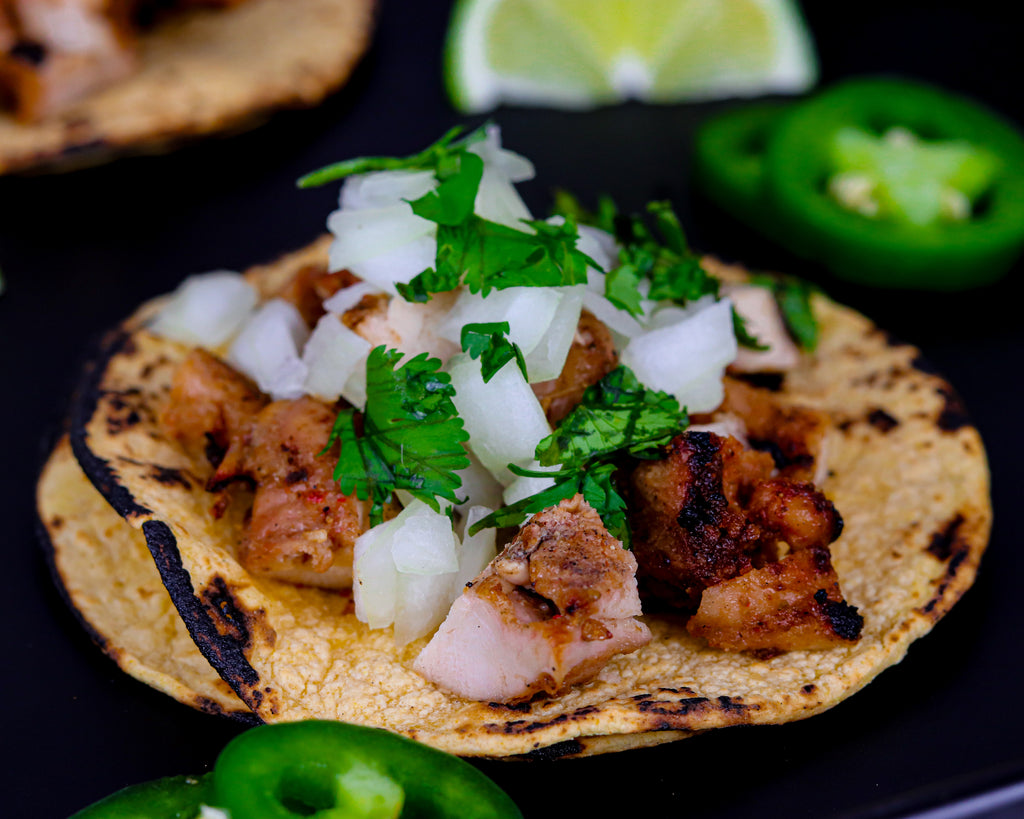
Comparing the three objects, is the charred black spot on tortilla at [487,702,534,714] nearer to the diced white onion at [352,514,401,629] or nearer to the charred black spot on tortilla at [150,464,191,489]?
the diced white onion at [352,514,401,629]

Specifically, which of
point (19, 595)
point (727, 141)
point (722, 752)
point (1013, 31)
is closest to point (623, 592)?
point (722, 752)

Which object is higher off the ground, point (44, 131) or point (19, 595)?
point (44, 131)

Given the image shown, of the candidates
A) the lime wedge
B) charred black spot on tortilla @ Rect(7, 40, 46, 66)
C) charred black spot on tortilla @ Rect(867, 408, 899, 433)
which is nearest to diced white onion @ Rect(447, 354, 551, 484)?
charred black spot on tortilla @ Rect(867, 408, 899, 433)

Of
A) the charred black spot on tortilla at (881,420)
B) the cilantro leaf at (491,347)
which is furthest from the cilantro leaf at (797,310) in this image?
the cilantro leaf at (491,347)

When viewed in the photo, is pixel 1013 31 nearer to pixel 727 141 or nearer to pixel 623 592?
pixel 727 141

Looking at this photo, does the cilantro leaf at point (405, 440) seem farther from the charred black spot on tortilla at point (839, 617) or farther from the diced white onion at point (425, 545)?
the charred black spot on tortilla at point (839, 617)

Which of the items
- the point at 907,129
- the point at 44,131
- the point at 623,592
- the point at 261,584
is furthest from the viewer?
the point at 907,129
